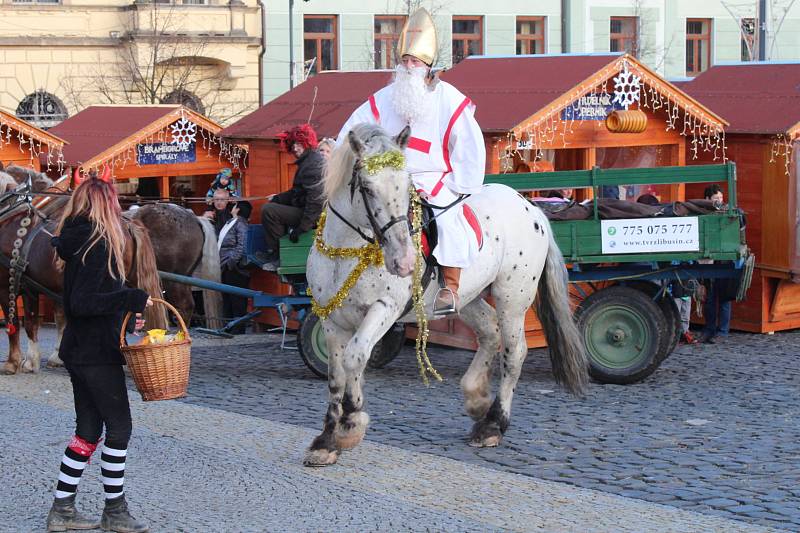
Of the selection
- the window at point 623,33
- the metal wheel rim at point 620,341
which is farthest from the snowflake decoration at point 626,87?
the window at point 623,33

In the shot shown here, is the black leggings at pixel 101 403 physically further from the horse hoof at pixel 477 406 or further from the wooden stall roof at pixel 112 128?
the wooden stall roof at pixel 112 128

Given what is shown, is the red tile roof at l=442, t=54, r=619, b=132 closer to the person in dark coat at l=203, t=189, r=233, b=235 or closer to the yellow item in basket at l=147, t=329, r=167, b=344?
the person in dark coat at l=203, t=189, r=233, b=235

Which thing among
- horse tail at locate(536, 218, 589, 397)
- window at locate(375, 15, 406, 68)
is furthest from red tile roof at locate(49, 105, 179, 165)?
window at locate(375, 15, 406, 68)

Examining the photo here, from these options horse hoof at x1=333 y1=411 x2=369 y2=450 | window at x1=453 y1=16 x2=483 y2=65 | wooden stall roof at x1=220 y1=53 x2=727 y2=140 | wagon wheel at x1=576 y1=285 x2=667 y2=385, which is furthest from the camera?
window at x1=453 y1=16 x2=483 y2=65

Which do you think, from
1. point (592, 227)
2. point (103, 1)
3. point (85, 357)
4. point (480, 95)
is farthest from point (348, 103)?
point (103, 1)

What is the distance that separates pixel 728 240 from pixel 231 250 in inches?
201

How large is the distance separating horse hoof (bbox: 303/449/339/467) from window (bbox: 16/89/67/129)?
2388cm

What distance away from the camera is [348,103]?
14.1 m

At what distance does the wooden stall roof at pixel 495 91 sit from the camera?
42.2 feet

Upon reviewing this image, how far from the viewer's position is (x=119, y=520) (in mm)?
6328

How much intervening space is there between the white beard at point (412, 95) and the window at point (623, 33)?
99.3 feet

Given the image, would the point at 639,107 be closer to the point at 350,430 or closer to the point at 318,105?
the point at 318,105

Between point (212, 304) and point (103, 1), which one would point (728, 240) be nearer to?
point (212, 304)

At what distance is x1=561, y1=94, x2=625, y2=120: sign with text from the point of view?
1320 centimetres
